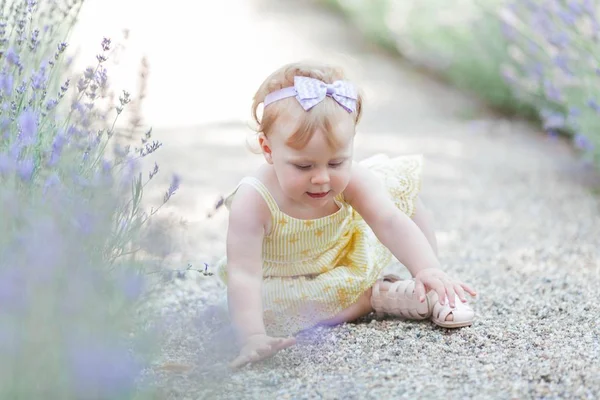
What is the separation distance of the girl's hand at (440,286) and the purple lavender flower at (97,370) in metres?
1.00

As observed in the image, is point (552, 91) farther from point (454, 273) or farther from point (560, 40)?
point (454, 273)

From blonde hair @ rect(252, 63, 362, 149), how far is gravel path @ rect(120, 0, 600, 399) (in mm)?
428

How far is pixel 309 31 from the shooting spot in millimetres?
10172

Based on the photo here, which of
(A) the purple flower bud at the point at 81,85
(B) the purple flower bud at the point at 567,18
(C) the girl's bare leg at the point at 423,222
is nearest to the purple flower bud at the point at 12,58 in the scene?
(A) the purple flower bud at the point at 81,85

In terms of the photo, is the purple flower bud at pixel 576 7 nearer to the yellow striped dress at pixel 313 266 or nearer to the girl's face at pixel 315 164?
the yellow striped dress at pixel 313 266

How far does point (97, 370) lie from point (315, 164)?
42.0 inches

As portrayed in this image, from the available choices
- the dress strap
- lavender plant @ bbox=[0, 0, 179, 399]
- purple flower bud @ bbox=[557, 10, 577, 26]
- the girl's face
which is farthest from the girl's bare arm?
purple flower bud @ bbox=[557, 10, 577, 26]

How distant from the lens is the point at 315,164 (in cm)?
228

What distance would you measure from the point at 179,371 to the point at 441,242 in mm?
1976

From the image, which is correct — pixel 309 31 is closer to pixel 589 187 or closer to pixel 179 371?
pixel 589 187

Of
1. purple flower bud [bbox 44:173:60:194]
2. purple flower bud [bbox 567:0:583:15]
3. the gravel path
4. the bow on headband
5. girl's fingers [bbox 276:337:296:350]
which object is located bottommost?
the gravel path

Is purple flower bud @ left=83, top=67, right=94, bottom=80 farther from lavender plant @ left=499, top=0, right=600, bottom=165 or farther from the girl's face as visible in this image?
lavender plant @ left=499, top=0, right=600, bottom=165

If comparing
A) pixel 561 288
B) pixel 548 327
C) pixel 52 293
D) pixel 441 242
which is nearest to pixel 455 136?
pixel 441 242

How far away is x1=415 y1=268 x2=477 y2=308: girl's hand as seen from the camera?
2258mm
